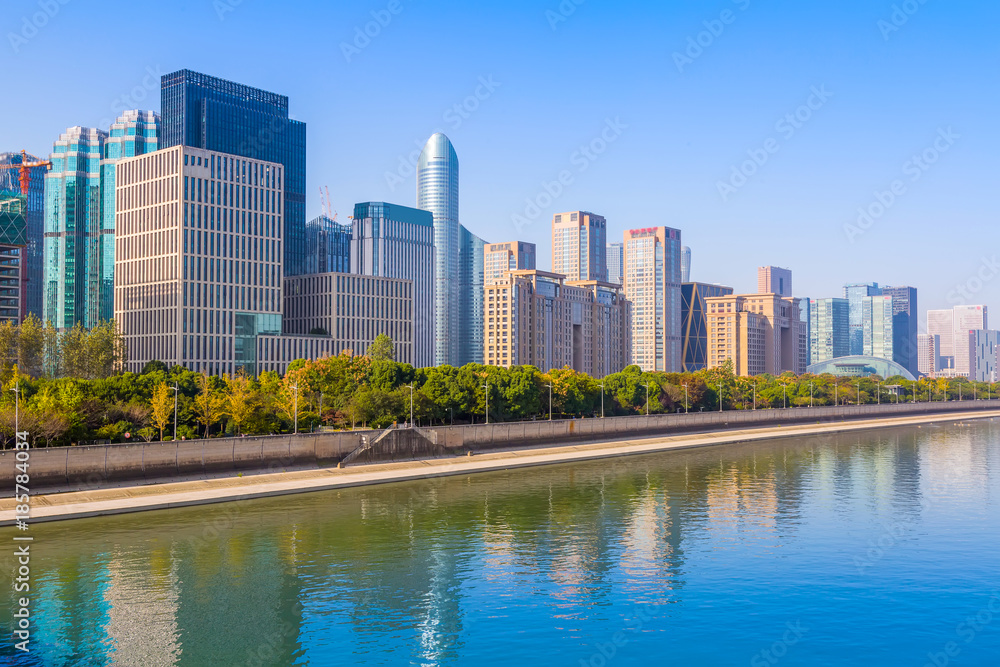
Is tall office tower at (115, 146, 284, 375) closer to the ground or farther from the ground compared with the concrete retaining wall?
farther from the ground

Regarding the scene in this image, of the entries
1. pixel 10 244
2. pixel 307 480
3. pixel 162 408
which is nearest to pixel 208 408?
pixel 162 408

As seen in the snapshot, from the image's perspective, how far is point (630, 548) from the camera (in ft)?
178

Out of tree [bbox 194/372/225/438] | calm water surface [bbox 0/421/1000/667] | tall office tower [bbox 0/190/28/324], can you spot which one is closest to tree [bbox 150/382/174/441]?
tree [bbox 194/372/225/438]

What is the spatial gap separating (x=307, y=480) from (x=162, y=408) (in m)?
16.9

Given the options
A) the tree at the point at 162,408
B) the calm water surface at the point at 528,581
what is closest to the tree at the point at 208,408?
the tree at the point at 162,408

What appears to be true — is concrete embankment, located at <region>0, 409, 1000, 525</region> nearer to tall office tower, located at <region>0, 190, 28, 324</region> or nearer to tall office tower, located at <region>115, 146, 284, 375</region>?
tall office tower, located at <region>115, 146, 284, 375</region>

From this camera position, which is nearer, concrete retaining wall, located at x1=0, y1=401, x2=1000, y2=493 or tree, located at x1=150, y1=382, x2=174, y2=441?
concrete retaining wall, located at x1=0, y1=401, x2=1000, y2=493

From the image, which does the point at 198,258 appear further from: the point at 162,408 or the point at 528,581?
the point at 528,581

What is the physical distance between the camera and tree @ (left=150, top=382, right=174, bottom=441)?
8338 cm

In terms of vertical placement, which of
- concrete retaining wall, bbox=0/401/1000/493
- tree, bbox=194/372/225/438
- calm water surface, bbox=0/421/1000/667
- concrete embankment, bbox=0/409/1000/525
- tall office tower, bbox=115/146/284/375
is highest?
tall office tower, bbox=115/146/284/375

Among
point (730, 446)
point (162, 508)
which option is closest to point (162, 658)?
point (162, 508)

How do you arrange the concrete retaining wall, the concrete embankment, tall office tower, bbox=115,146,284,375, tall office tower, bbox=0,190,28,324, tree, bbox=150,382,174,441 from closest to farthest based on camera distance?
1. the concrete embankment
2. the concrete retaining wall
3. tree, bbox=150,382,174,441
4. tall office tower, bbox=0,190,28,324
5. tall office tower, bbox=115,146,284,375

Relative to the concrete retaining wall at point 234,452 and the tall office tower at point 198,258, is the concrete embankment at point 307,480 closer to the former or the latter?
the concrete retaining wall at point 234,452

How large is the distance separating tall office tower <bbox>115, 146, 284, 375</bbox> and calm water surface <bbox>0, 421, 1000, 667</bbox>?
108 m
